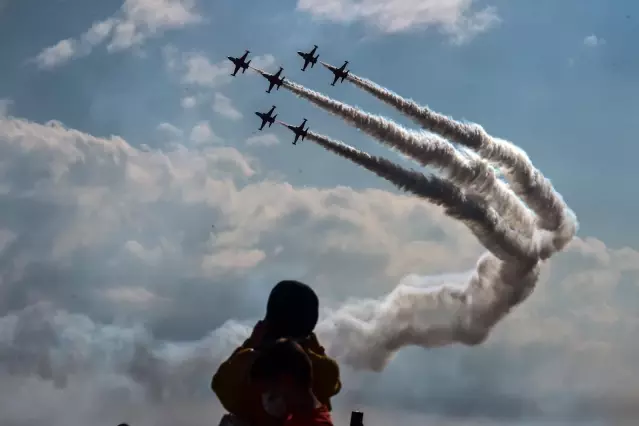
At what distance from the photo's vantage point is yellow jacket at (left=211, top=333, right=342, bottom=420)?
7672 millimetres

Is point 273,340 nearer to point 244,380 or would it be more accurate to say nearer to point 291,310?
point 244,380

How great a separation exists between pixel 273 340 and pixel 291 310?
0.93 metres

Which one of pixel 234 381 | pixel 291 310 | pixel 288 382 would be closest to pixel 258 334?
pixel 291 310

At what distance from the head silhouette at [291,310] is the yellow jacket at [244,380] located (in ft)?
0.92

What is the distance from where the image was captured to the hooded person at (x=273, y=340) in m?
7.68

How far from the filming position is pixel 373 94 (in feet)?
223

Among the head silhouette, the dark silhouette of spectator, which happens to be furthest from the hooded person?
the dark silhouette of spectator

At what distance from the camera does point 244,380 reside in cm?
764

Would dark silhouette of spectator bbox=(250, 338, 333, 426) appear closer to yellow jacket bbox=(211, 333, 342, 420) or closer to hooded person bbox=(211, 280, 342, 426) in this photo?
hooded person bbox=(211, 280, 342, 426)

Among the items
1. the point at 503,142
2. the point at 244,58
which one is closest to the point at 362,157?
the point at 503,142

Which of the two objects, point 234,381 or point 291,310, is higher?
point 291,310

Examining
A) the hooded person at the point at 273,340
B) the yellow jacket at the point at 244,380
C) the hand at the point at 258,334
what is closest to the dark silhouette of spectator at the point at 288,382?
the hooded person at the point at 273,340

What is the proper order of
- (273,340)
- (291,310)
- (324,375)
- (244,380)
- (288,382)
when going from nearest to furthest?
(288,382) < (273,340) < (244,380) < (324,375) < (291,310)

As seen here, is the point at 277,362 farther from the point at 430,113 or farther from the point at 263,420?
the point at 430,113
